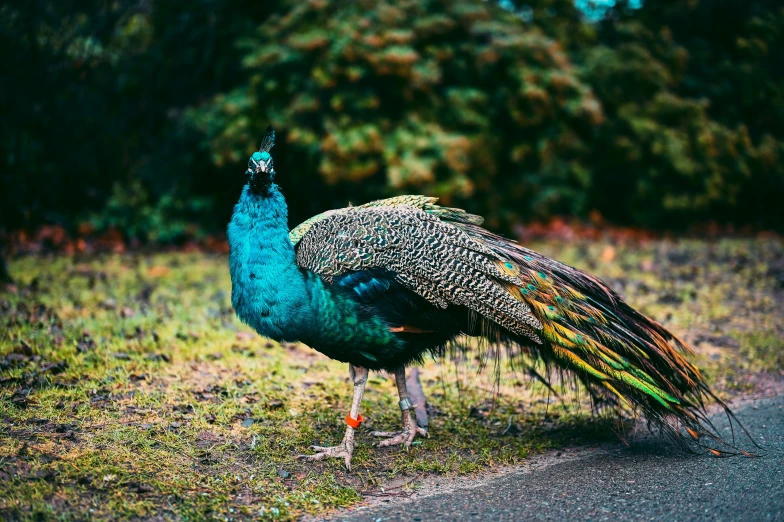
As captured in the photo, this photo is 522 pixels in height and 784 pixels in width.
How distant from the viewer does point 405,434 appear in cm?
441

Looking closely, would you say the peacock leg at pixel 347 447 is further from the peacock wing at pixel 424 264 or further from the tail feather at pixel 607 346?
the tail feather at pixel 607 346

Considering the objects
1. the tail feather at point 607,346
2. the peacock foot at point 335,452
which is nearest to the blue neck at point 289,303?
the peacock foot at point 335,452

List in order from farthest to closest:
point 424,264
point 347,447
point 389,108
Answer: point 389,108
point 347,447
point 424,264

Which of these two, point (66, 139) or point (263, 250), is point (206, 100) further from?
point (263, 250)

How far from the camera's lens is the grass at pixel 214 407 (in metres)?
3.58

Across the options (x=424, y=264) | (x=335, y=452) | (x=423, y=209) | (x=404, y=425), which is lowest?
(x=335, y=452)

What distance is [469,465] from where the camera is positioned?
413 cm

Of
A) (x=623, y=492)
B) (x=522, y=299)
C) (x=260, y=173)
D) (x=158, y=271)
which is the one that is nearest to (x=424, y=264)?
(x=522, y=299)

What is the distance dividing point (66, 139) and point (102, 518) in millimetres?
7499

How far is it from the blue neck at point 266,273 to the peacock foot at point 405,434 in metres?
0.93

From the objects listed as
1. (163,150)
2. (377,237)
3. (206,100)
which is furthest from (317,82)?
(377,237)

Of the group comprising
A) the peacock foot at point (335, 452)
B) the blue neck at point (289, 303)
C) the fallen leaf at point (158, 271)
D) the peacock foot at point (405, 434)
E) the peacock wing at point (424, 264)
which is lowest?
the peacock foot at point (335, 452)

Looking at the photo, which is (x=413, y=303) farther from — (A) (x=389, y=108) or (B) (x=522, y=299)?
(A) (x=389, y=108)

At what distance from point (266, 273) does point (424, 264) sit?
861 millimetres
